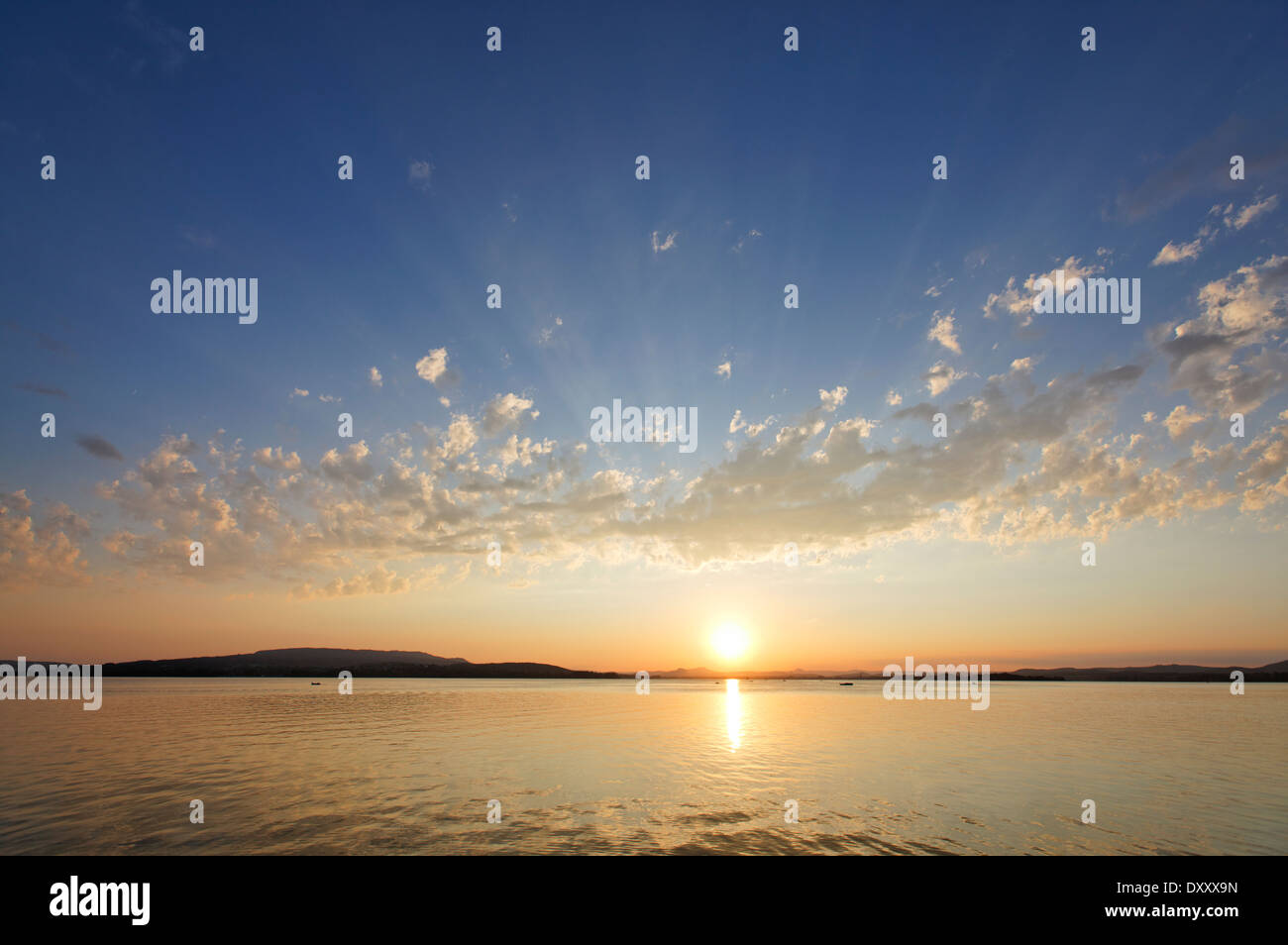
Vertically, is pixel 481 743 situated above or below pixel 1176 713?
above

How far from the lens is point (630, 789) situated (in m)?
26.5

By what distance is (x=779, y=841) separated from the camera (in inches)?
734

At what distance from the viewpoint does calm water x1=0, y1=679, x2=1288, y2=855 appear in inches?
738

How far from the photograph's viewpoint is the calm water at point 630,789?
18.8 meters

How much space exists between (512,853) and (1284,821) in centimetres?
2734
